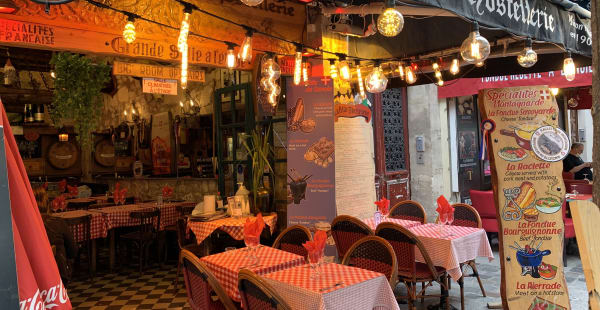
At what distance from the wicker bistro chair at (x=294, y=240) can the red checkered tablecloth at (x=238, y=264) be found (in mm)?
352

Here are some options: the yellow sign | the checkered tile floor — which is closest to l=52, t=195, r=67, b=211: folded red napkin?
the checkered tile floor

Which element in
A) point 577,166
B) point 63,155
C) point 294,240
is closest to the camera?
point 294,240

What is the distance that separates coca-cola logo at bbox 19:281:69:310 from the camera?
1173 millimetres

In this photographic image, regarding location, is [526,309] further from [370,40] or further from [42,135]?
[42,135]

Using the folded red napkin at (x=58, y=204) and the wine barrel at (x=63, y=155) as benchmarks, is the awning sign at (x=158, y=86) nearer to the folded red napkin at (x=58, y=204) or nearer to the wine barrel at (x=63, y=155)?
the folded red napkin at (x=58, y=204)

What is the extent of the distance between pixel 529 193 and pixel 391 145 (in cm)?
531

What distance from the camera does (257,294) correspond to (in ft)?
8.91

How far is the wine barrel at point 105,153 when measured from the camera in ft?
43.6

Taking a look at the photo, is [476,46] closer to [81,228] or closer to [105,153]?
[81,228]

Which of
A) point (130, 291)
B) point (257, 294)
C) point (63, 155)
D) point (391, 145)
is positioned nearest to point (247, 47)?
point (257, 294)

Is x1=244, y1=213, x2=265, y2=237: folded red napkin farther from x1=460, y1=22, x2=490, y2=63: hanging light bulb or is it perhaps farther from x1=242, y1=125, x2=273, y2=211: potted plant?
x1=242, y1=125, x2=273, y2=211: potted plant

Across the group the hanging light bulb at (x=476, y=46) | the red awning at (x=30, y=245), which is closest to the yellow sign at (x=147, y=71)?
the hanging light bulb at (x=476, y=46)

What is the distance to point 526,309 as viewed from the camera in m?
3.77

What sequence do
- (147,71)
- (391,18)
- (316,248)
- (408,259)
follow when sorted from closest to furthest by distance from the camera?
(391,18) → (316,248) → (408,259) → (147,71)
